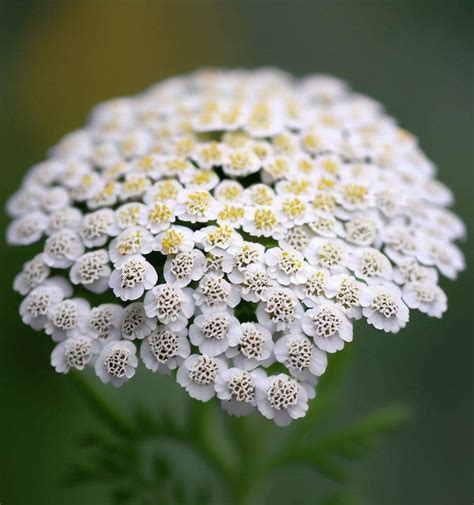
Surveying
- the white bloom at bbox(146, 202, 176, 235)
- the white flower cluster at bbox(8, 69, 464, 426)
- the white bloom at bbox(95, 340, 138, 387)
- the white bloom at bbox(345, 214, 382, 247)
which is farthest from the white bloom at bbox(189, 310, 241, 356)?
the white bloom at bbox(345, 214, 382, 247)

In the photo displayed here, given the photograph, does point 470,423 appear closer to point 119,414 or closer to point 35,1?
point 119,414

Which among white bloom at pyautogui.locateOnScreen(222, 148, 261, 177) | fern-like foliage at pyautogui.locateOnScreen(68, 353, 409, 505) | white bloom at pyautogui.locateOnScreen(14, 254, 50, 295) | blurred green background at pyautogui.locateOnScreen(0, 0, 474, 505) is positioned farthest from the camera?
blurred green background at pyautogui.locateOnScreen(0, 0, 474, 505)

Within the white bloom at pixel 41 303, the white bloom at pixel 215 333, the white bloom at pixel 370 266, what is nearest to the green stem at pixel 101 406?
the white bloom at pixel 41 303

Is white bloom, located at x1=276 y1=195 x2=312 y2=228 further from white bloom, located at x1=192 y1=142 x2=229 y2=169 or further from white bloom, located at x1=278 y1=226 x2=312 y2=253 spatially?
white bloom, located at x1=192 y1=142 x2=229 y2=169

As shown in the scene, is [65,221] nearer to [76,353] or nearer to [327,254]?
[76,353]

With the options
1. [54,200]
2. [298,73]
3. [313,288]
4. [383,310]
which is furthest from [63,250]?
[298,73]

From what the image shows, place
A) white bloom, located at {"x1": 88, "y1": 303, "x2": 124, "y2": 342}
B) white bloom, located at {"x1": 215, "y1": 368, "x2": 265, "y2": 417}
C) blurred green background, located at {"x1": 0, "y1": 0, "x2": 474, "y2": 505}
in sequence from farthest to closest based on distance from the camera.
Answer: blurred green background, located at {"x1": 0, "y1": 0, "x2": 474, "y2": 505} → white bloom, located at {"x1": 88, "y1": 303, "x2": 124, "y2": 342} → white bloom, located at {"x1": 215, "y1": 368, "x2": 265, "y2": 417}
